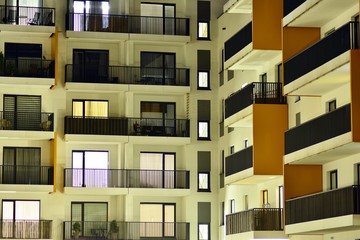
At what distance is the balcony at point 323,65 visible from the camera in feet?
122

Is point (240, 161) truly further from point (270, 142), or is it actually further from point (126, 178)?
point (126, 178)

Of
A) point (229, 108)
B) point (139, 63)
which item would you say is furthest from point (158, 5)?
point (229, 108)

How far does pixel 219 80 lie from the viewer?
6316 cm

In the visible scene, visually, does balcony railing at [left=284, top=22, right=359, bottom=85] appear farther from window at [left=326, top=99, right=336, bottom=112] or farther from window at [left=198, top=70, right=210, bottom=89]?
window at [left=198, top=70, right=210, bottom=89]

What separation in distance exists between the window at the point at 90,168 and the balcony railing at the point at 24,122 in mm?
2521

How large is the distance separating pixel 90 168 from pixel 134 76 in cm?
552

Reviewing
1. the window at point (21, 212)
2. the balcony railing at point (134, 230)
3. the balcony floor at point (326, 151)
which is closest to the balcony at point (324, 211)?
the balcony floor at point (326, 151)

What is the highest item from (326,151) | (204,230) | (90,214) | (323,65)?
(323,65)

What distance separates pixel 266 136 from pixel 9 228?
17.8 metres

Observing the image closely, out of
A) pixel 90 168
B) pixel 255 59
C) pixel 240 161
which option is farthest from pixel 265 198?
pixel 90 168

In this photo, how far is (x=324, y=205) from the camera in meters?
39.9

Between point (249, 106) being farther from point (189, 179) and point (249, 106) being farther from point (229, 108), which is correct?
point (189, 179)

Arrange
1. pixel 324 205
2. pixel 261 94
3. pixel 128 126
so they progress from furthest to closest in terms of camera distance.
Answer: pixel 128 126
pixel 261 94
pixel 324 205

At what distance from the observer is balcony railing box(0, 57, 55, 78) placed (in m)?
61.0
